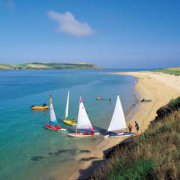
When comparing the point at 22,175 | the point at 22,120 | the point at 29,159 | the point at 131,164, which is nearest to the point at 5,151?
the point at 29,159

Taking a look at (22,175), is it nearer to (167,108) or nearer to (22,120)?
(167,108)

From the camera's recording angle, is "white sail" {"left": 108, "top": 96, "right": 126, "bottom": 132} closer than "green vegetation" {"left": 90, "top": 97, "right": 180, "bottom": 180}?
No

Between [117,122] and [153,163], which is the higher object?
[153,163]

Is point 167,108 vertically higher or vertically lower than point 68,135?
higher

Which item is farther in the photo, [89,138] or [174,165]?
[89,138]

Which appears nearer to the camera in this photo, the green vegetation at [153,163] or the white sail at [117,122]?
the green vegetation at [153,163]

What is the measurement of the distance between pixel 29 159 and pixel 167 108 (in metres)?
13.6

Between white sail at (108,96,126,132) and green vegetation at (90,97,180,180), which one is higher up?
green vegetation at (90,97,180,180)

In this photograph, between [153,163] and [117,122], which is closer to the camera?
[153,163]

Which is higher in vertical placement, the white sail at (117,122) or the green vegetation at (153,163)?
the green vegetation at (153,163)

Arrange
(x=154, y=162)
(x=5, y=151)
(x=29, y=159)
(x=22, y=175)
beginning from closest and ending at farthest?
(x=154, y=162)
(x=22, y=175)
(x=29, y=159)
(x=5, y=151)

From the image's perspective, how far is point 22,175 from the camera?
18766 mm

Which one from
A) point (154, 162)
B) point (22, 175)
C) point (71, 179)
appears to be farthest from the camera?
point (22, 175)

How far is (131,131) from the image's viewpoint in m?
30.4
